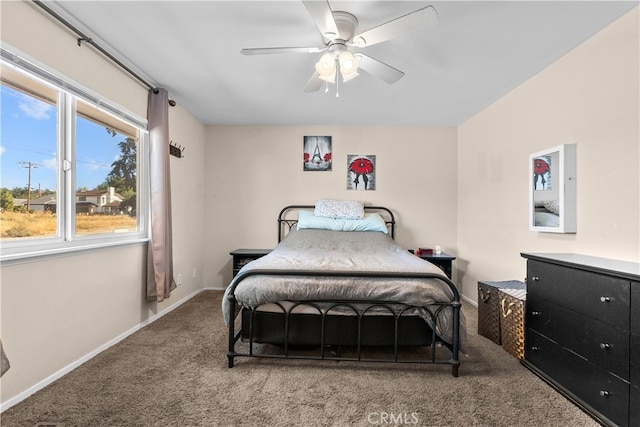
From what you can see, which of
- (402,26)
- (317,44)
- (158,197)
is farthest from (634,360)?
(158,197)

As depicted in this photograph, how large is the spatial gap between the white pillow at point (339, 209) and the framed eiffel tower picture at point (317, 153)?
54 centimetres

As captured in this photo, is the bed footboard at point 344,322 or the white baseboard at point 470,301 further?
the white baseboard at point 470,301

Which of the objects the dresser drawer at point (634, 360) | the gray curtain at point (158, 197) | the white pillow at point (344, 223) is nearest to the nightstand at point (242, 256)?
the white pillow at point (344, 223)

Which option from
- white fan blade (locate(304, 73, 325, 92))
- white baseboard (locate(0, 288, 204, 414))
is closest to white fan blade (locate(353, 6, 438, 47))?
white fan blade (locate(304, 73, 325, 92))

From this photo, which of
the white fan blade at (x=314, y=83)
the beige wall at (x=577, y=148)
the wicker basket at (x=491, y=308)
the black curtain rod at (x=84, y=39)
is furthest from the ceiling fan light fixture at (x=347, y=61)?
the wicker basket at (x=491, y=308)

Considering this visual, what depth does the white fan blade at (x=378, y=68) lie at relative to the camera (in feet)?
6.65

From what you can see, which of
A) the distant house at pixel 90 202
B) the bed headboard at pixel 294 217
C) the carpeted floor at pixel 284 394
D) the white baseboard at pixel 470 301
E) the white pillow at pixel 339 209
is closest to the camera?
the carpeted floor at pixel 284 394

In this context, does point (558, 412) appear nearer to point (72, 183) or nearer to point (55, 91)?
point (72, 183)

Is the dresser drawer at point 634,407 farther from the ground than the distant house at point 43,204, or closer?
closer

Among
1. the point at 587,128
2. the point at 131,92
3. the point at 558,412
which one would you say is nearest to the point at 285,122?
the point at 131,92

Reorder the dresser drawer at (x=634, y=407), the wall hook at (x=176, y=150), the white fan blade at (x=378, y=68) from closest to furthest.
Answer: the dresser drawer at (x=634, y=407), the white fan blade at (x=378, y=68), the wall hook at (x=176, y=150)

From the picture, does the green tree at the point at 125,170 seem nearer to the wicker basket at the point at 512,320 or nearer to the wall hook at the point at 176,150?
the wall hook at the point at 176,150

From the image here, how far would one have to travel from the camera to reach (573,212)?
2.18 meters
